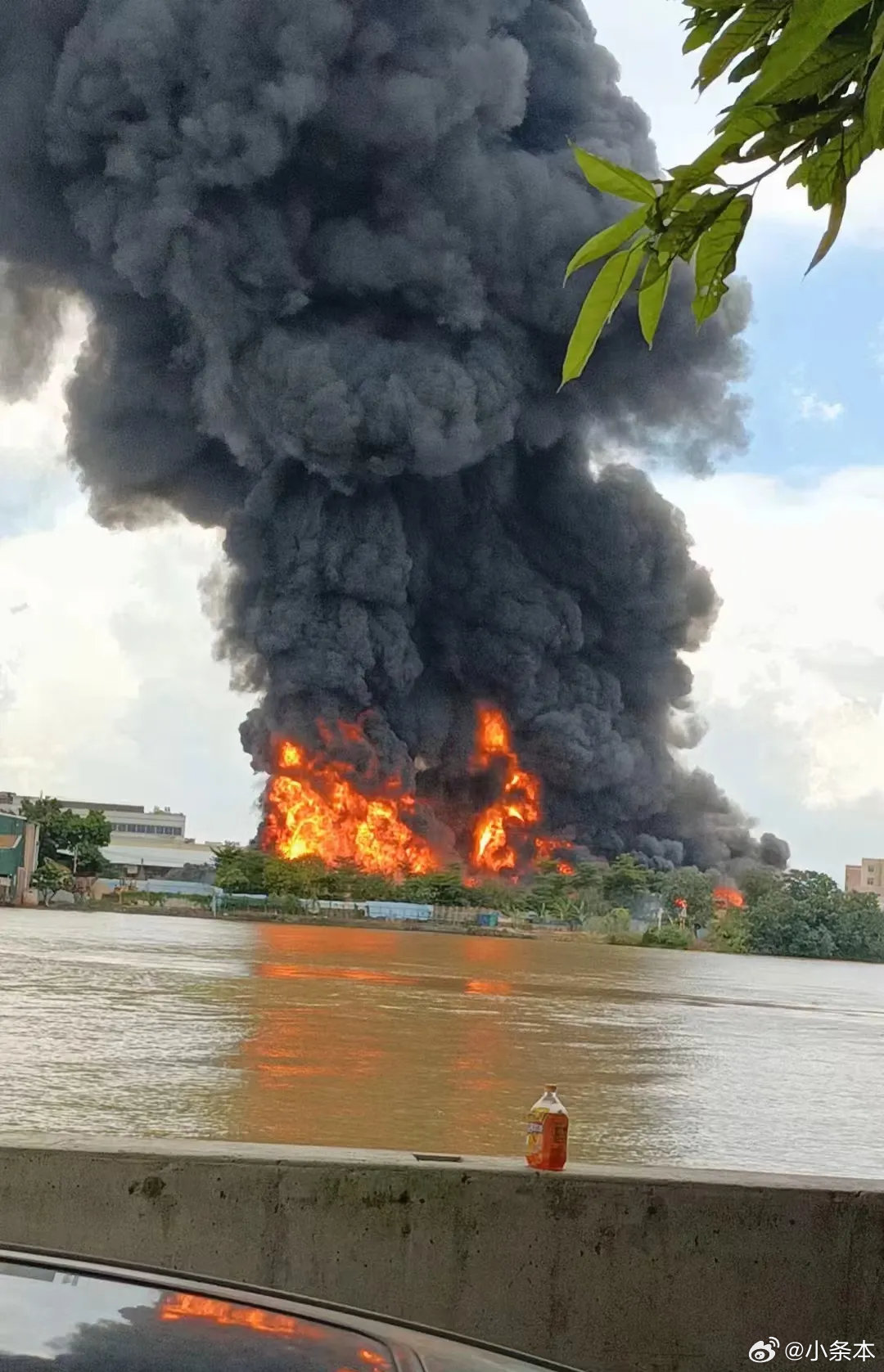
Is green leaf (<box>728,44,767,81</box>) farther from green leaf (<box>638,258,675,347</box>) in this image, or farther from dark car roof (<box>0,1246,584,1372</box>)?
dark car roof (<box>0,1246,584,1372</box>)

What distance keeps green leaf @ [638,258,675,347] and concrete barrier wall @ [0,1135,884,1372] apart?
1601 mm

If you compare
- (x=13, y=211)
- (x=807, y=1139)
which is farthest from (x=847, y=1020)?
(x=13, y=211)

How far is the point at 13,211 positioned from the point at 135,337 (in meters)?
5.73

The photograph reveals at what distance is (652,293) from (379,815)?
183 feet

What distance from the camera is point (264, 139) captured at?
48.9 m

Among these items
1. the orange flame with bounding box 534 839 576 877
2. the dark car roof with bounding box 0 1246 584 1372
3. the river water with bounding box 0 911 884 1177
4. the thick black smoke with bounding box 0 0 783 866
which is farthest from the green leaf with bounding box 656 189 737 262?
the orange flame with bounding box 534 839 576 877

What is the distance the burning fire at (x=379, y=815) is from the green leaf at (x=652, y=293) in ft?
169

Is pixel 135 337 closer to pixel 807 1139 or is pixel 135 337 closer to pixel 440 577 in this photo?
pixel 440 577

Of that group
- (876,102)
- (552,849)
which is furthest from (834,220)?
(552,849)

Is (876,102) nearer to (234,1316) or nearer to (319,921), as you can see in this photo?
(234,1316)

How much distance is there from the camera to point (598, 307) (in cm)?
139

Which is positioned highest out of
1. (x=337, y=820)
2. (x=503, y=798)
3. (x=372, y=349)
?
(x=372, y=349)

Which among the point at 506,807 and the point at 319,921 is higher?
the point at 506,807

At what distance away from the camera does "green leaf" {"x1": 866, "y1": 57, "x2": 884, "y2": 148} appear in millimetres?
1233
